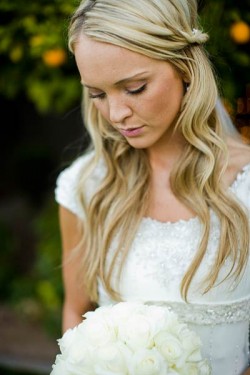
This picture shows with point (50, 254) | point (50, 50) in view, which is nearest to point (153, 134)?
point (50, 50)

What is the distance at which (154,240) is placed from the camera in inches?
105

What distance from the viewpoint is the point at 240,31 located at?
128 inches

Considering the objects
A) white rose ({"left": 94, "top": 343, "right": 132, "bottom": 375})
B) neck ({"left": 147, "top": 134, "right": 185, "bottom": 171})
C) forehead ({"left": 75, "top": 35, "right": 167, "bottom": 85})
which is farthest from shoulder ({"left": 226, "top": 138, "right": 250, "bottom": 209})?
white rose ({"left": 94, "top": 343, "right": 132, "bottom": 375})

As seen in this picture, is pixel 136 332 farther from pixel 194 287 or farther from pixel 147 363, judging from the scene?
pixel 194 287

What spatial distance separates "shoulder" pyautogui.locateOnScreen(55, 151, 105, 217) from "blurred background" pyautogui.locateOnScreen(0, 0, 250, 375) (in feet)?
0.72

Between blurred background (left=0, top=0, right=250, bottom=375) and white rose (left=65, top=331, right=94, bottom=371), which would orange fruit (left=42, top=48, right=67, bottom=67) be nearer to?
blurred background (left=0, top=0, right=250, bottom=375)

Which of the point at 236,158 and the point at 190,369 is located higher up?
the point at 236,158

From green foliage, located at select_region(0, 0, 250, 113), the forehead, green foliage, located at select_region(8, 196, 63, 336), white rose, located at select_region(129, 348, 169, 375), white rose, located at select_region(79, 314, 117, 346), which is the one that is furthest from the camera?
green foliage, located at select_region(8, 196, 63, 336)

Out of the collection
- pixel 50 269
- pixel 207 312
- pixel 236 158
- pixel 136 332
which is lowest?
pixel 50 269

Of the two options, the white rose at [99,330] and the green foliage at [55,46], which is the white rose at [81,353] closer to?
the white rose at [99,330]

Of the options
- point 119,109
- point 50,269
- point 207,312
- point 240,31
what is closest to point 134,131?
point 119,109

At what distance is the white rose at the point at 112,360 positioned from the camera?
1914 millimetres

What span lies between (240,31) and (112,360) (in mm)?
1949

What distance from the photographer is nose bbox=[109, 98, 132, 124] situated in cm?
237
